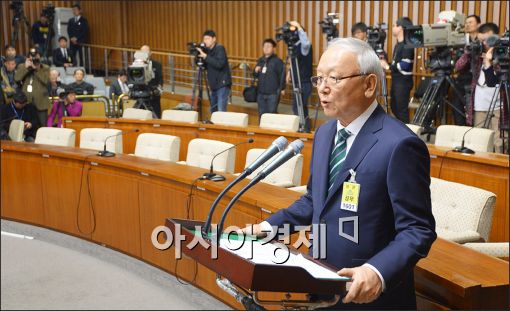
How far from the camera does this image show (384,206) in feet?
5.52

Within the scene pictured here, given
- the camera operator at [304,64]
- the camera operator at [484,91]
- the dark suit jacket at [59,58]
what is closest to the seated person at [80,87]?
the dark suit jacket at [59,58]

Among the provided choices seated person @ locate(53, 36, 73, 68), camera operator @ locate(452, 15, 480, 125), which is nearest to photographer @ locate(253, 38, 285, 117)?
camera operator @ locate(452, 15, 480, 125)

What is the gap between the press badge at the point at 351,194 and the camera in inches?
66.5

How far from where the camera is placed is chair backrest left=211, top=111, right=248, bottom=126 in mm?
7055

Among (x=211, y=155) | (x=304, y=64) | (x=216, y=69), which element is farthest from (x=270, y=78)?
(x=211, y=155)

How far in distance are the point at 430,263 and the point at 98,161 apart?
11.2 ft

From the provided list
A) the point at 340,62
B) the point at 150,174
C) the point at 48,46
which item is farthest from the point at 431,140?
the point at 48,46

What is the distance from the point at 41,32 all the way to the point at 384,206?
1389cm

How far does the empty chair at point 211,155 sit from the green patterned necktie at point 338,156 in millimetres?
3271

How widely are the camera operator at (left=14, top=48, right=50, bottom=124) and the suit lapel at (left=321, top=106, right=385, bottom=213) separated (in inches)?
312

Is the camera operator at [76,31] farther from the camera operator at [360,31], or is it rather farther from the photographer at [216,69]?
the camera operator at [360,31]

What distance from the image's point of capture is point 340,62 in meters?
1.66

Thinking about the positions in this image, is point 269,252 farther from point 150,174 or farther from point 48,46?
point 48,46

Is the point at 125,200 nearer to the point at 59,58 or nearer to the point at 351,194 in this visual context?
the point at 351,194
